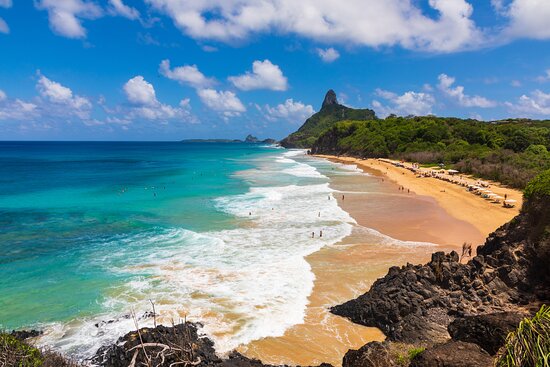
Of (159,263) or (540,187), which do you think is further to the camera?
(159,263)

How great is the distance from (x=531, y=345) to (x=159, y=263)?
19.3 meters

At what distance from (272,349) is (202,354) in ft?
9.13

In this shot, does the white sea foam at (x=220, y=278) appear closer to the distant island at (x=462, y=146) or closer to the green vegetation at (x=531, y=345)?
the green vegetation at (x=531, y=345)

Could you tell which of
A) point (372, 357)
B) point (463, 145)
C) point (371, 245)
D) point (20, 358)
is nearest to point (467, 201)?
point (371, 245)

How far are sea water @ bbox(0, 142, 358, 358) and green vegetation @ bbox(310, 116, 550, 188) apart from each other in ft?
87.7

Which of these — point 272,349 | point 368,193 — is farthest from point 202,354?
point 368,193

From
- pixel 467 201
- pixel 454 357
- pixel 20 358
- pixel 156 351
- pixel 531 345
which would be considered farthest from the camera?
pixel 467 201

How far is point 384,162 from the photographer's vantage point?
86375 mm

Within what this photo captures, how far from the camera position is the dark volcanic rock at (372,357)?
8273 mm

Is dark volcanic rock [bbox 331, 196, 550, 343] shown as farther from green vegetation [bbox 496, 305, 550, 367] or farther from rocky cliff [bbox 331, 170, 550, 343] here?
green vegetation [bbox 496, 305, 550, 367]

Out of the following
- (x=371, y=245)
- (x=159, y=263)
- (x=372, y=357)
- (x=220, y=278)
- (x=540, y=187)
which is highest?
(x=540, y=187)

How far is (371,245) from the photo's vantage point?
23031 millimetres

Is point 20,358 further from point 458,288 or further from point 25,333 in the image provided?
point 458,288

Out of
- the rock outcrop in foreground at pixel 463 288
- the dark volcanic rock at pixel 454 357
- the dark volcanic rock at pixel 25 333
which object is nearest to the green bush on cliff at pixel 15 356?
the dark volcanic rock at pixel 25 333
